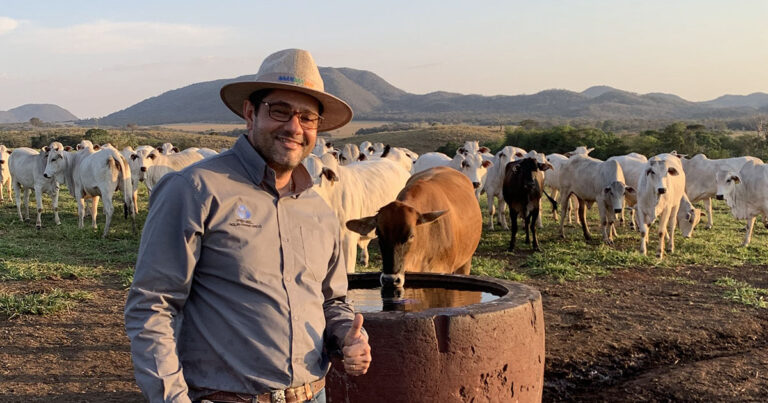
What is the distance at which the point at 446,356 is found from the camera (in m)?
3.61

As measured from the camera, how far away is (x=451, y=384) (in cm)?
364

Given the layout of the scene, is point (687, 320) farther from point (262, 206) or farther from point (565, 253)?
point (262, 206)

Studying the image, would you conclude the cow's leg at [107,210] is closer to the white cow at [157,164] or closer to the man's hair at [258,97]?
the white cow at [157,164]

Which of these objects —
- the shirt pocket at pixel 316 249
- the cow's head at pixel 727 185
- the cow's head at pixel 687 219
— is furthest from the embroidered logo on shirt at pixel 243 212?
the cow's head at pixel 727 185

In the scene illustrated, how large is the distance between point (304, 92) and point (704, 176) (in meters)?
18.1

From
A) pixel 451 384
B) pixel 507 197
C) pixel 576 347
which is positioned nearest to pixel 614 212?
pixel 507 197

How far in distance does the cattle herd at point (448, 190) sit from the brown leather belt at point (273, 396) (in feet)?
8.97

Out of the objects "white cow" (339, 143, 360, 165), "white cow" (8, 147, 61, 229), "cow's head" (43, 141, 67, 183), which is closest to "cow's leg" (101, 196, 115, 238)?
"cow's head" (43, 141, 67, 183)

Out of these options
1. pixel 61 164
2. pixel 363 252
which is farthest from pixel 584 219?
pixel 61 164

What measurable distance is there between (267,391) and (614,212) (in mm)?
13694

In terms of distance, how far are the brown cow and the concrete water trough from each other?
146 cm

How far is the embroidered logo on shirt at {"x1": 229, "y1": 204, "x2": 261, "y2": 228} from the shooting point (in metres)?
2.34

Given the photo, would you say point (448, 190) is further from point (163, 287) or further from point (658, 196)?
point (658, 196)

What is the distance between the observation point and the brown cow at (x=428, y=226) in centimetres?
581
